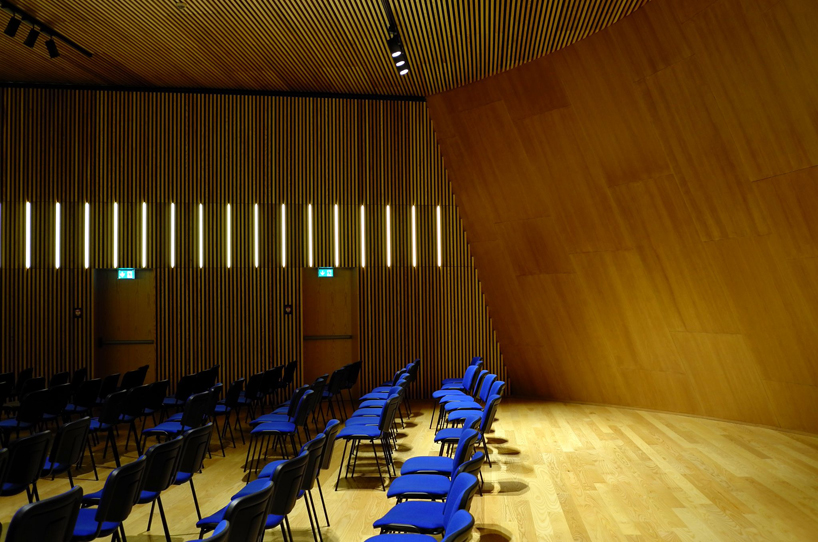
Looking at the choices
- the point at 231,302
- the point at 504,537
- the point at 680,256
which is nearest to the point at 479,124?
the point at 680,256

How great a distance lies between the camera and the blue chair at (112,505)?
Result: 334 cm

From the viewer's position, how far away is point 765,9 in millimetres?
5109

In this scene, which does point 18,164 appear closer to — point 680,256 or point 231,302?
point 231,302

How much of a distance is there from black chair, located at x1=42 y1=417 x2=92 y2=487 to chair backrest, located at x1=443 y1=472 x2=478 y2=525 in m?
2.96

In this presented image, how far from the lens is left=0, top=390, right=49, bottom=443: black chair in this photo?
241 inches

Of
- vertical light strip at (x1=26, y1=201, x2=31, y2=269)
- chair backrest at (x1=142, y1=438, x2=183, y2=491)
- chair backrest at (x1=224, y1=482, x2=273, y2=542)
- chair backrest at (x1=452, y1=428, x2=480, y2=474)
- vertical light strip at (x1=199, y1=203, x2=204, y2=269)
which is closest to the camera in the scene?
chair backrest at (x1=224, y1=482, x2=273, y2=542)

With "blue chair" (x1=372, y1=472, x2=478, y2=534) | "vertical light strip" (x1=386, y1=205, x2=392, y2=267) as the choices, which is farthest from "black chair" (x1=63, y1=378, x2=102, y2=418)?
"vertical light strip" (x1=386, y1=205, x2=392, y2=267)

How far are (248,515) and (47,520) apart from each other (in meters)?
0.92

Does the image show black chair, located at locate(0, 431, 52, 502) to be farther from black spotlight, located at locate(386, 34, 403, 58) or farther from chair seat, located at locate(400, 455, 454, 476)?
black spotlight, located at locate(386, 34, 403, 58)

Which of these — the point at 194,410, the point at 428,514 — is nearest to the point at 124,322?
the point at 194,410

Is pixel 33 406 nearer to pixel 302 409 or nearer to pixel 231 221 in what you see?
pixel 302 409

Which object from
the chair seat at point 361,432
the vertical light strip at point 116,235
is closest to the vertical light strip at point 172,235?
the vertical light strip at point 116,235

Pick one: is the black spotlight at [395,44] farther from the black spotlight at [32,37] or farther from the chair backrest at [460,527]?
the chair backrest at [460,527]

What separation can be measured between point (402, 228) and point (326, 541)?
704 centimetres
